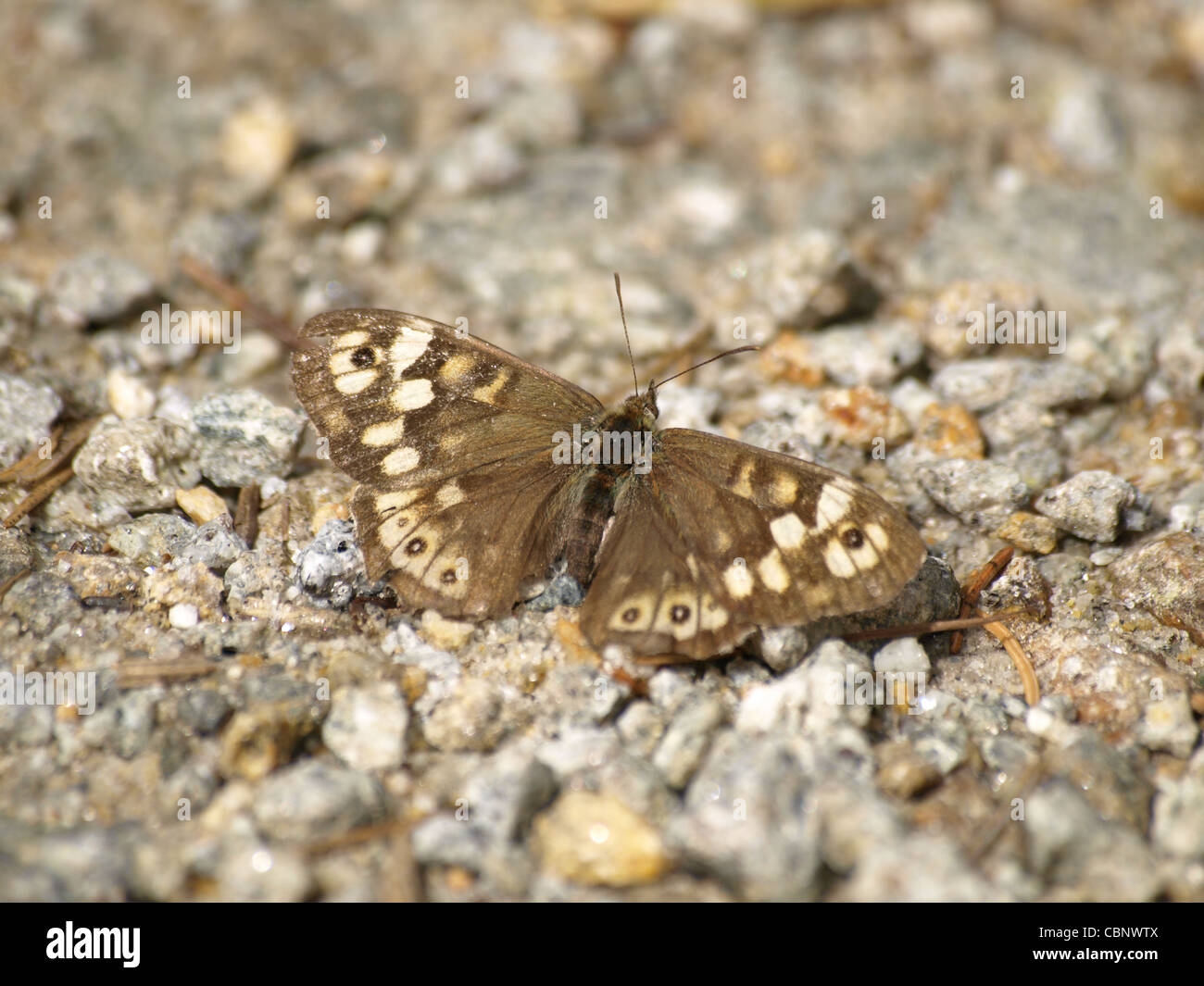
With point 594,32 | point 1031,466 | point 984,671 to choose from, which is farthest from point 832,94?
point 984,671

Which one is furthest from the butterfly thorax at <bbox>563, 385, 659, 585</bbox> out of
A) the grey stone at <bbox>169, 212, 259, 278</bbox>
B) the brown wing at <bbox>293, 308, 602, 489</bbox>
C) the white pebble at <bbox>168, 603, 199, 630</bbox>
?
the grey stone at <bbox>169, 212, 259, 278</bbox>

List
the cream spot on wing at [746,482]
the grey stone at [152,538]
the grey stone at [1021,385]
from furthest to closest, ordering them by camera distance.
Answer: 1. the grey stone at [1021,385]
2. the grey stone at [152,538]
3. the cream spot on wing at [746,482]

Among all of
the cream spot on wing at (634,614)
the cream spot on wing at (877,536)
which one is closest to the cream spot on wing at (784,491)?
the cream spot on wing at (877,536)

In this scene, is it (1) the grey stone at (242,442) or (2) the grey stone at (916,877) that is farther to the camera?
(1) the grey stone at (242,442)

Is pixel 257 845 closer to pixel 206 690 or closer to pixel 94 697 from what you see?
pixel 206 690

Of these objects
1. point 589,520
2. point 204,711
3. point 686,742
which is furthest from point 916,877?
point 204,711

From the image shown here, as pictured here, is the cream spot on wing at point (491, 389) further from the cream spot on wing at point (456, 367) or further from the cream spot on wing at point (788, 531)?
the cream spot on wing at point (788, 531)

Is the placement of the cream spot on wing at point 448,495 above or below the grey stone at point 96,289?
below
